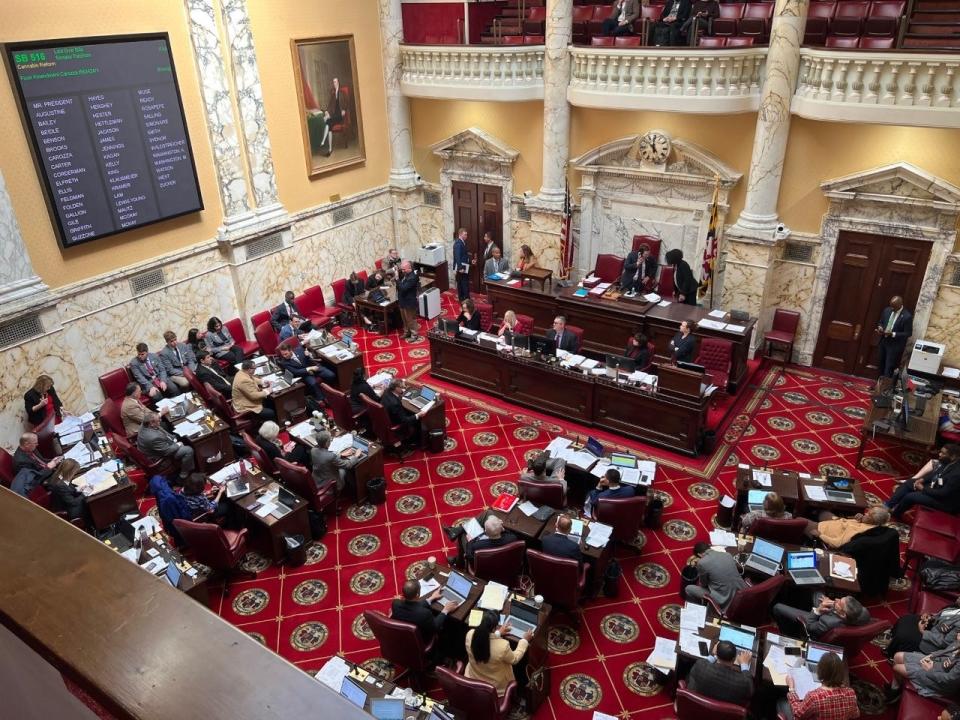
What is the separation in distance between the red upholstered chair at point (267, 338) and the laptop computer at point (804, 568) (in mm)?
8616

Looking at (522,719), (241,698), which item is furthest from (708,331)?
(241,698)

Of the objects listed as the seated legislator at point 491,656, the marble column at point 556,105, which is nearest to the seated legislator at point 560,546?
the seated legislator at point 491,656

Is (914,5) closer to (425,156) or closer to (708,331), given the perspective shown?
(708,331)

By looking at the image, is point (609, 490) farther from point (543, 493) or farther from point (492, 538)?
point (492, 538)

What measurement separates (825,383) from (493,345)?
558 centimetres

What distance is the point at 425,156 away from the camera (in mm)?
14938

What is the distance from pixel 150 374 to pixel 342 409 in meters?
3.21

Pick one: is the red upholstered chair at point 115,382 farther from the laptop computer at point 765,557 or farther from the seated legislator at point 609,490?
the laptop computer at point 765,557

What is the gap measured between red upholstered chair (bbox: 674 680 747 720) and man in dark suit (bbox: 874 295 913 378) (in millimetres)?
7343

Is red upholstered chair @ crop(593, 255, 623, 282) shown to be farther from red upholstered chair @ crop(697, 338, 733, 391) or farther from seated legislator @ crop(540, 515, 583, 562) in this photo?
seated legislator @ crop(540, 515, 583, 562)

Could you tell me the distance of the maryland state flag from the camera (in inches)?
456

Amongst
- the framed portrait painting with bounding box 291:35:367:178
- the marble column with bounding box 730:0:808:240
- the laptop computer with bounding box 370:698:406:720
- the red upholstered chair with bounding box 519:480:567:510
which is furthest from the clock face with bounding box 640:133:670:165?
the laptop computer with bounding box 370:698:406:720

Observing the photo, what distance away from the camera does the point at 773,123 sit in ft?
34.6

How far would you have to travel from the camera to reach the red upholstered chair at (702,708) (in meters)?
4.86
